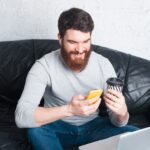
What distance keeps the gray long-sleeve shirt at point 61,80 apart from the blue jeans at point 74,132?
33 mm

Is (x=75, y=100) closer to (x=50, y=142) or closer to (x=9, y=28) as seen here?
(x=50, y=142)

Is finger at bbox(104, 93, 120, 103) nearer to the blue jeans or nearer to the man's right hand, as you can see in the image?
the man's right hand

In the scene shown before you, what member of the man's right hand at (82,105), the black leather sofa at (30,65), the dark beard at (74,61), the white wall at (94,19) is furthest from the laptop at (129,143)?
the white wall at (94,19)

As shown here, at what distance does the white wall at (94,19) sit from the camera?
2.00 metres

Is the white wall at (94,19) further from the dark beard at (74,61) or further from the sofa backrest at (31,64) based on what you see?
the dark beard at (74,61)

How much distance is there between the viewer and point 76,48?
1.47m

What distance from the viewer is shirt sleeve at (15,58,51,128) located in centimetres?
137

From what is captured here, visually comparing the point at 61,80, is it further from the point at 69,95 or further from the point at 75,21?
the point at 75,21

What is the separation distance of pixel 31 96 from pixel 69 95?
0.77ft

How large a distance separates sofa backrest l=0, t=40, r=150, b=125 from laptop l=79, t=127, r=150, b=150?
845 millimetres

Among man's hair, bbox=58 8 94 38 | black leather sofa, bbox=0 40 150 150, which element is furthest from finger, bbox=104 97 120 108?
black leather sofa, bbox=0 40 150 150

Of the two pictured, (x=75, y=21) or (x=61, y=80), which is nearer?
(x=75, y=21)

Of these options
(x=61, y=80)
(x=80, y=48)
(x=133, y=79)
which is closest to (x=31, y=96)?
(x=61, y=80)

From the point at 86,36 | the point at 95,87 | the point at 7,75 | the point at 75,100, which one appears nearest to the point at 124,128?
the point at 95,87
